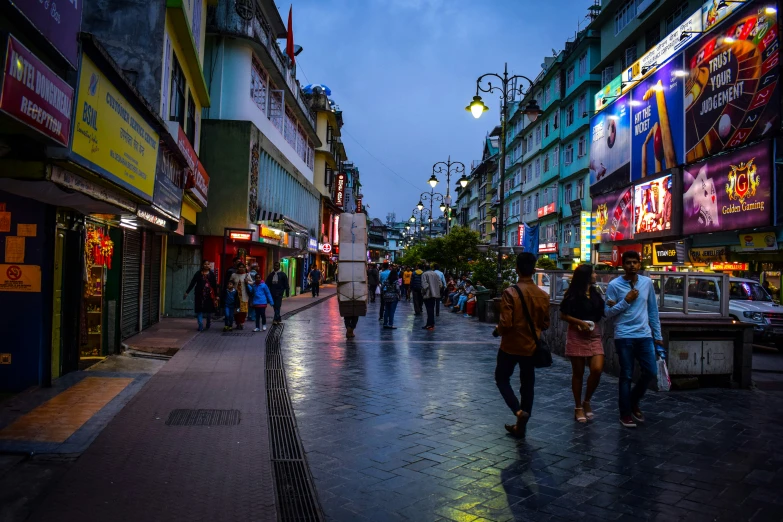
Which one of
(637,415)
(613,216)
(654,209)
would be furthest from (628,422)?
(613,216)

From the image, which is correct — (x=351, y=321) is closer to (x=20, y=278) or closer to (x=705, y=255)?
(x=20, y=278)

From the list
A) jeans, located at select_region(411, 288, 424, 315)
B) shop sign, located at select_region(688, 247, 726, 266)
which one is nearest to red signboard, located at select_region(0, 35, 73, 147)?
jeans, located at select_region(411, 288, 424, 315)

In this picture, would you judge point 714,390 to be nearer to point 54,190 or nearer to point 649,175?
point 54,190

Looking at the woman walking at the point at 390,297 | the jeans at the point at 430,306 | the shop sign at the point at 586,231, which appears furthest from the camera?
the shop sign at the point at 586,231

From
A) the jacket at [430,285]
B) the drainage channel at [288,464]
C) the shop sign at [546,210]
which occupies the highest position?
the shop sign at [546,210]

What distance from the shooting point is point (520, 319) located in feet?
19.2

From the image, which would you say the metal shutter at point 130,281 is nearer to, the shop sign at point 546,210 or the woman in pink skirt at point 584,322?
the woman in pink skirt at point 584,322

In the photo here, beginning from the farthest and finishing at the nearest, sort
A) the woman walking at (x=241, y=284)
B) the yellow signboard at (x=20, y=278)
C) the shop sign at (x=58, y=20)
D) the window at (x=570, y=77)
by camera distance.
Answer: the window at (x=570, y=77), the woman walking at (x=241, y=284), the yellow signboard at (x=20, y=278), the shop sign at (x=58, y=20)

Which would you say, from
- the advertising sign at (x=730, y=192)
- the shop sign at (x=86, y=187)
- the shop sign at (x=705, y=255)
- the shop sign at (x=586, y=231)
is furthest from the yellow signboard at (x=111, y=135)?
the shop sign at (x=586, y=231)

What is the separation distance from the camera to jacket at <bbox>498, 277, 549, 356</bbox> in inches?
229

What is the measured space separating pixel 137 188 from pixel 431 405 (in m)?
4.77

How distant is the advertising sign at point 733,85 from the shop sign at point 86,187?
19.5 metres

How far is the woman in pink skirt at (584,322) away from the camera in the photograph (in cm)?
641

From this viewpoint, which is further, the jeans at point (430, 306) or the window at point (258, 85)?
the window at point (258, 85)
